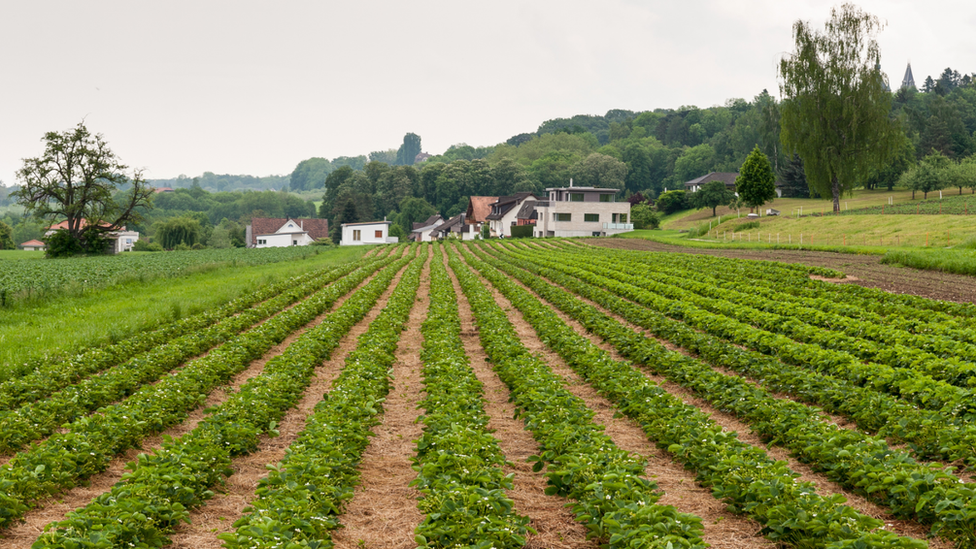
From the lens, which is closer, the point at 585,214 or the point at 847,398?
the point at 847,398

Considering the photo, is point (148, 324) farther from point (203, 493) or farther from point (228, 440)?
point (203, 493)

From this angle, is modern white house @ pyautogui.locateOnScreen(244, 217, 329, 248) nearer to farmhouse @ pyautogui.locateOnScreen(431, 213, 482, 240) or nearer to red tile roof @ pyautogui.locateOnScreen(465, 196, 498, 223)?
farmhouse @ pyautogui.locateOnScreen(431, 213, 482, 240)

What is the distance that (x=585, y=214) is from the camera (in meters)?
81.4

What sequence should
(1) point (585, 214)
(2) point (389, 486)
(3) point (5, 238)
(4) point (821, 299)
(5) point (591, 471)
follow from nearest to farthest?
(5) point (591, 471), (2) point (389, 486), (4) point (821, 299), (1) point (585, 214), (3) point (5, 238)

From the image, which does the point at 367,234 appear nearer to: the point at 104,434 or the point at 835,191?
the point at 835,191

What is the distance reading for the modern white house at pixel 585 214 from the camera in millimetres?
81125

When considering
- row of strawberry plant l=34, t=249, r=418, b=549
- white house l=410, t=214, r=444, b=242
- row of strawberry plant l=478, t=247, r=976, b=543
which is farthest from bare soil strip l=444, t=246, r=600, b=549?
white house l=410, t=214, r=444, b=242

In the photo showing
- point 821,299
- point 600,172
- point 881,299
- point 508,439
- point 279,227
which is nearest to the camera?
point 508,439

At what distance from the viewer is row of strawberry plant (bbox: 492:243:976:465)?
8.08m

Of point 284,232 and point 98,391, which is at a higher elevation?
point 284,232

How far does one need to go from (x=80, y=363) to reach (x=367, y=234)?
260 feet

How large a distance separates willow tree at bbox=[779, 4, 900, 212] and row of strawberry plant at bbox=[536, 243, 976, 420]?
47.2 meters

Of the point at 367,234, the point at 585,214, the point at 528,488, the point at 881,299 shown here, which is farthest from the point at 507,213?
the point at 528,488

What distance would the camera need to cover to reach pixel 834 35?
197ft
